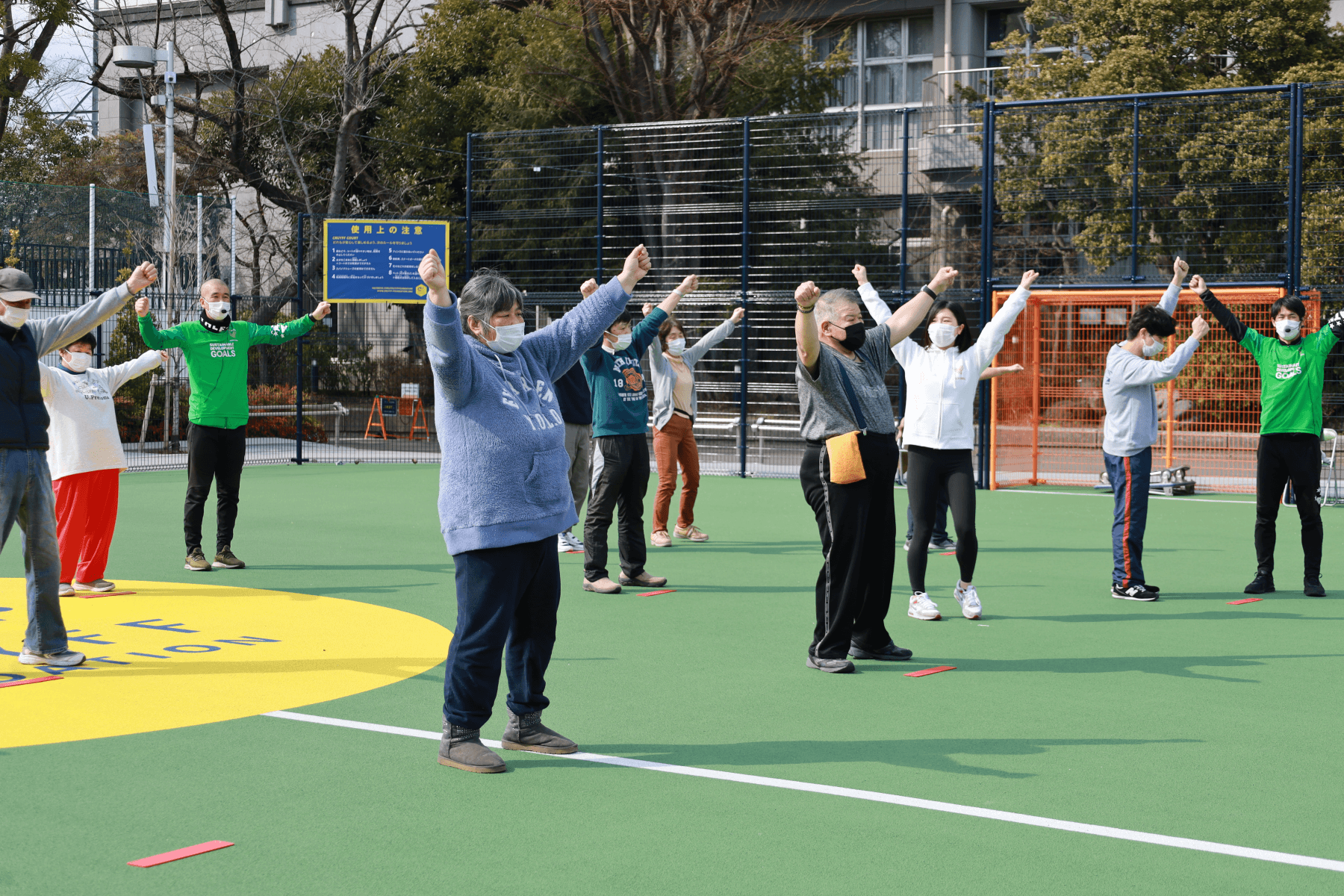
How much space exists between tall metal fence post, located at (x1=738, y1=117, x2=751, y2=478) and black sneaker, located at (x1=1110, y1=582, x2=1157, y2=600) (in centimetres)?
965

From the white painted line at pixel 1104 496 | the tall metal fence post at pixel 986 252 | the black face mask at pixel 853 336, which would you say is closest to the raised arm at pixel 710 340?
the black face mask at pixel 853 336

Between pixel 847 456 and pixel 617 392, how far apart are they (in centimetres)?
321

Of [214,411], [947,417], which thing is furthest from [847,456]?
[214,411]

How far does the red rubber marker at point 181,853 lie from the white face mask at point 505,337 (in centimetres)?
195

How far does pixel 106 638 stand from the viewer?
7.49m

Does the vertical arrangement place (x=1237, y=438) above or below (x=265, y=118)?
below

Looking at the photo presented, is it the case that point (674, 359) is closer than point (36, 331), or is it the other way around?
point (36, 331)

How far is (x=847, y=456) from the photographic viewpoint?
6.46 metres

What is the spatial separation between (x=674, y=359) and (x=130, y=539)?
16.2ft

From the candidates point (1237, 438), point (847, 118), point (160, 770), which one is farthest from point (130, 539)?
point (1237, 438)

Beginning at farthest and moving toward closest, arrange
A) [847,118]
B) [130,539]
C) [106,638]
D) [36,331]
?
[847,118] → [130,539] → [106,638] → [36,331]

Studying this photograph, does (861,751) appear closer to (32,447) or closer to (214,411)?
(32,447)

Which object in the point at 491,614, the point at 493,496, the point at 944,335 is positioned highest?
the point at 944,335

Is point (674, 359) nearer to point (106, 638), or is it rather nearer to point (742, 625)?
point (742, 625)
